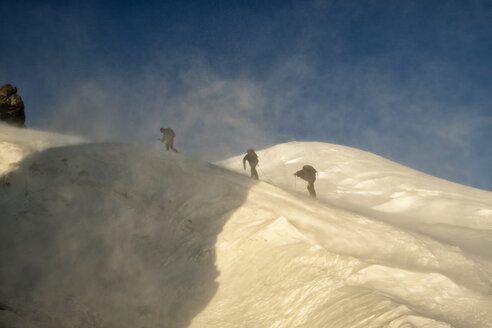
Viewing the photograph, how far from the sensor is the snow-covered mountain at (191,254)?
19.4 ft

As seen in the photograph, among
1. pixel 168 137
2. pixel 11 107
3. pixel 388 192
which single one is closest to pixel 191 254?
pixel 168 137

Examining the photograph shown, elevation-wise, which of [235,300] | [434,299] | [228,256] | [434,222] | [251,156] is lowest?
[235,300]

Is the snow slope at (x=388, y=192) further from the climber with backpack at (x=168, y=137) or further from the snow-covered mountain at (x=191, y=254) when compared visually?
the climber with backpack at (x=168, y=137)

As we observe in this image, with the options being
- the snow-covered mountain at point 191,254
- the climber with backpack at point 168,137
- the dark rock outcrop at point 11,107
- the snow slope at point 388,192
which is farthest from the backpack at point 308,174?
the dark rock outcrop at point 11,107

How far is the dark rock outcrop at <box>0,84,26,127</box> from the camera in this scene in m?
13.3

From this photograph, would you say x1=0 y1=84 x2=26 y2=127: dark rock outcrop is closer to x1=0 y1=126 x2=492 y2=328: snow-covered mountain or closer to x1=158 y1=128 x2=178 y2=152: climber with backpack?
x1=0 y1=126 x2=492 y2=328: snow-covered mountain

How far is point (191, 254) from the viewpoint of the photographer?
8.88 metres

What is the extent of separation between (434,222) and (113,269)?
15.2 m

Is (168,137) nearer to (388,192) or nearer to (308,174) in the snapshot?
(308,174)

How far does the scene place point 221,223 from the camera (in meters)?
9.65

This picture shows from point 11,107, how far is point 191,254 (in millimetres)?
10383

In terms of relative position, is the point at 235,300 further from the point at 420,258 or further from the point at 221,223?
the point at 420,258

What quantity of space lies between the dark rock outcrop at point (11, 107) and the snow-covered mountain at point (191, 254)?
88.7 inches

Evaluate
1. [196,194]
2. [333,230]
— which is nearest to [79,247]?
[196,194]
